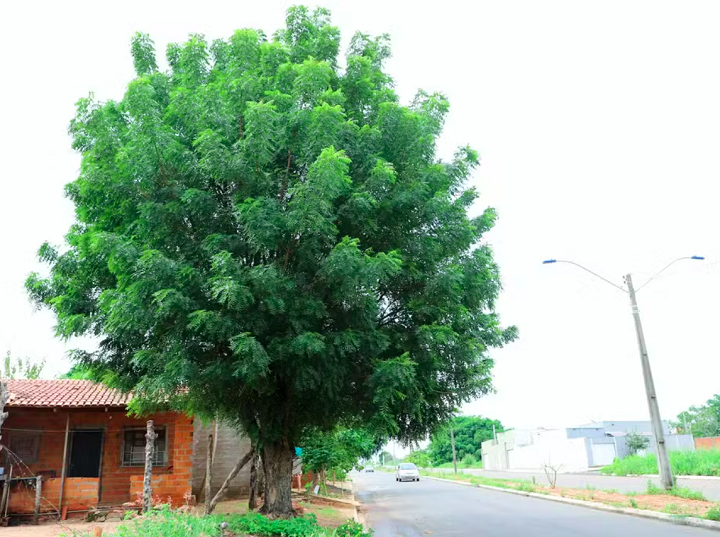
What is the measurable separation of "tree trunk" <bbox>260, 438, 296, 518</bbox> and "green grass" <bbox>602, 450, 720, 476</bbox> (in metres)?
25.6

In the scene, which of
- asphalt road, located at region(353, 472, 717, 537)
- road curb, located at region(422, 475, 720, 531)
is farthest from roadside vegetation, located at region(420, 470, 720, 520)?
asphalt road, located at region(353, 472, 717, 537)

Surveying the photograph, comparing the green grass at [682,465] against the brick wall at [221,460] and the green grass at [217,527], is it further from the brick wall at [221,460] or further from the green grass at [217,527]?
the green grass at [217,527]

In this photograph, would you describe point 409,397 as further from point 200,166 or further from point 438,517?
point 438,517

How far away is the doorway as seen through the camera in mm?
18297

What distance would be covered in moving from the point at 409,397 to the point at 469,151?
5.47 meters

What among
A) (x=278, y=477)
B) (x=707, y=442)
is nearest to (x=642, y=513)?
(x=278, y=477)

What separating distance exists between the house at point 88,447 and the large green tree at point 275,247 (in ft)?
19.0

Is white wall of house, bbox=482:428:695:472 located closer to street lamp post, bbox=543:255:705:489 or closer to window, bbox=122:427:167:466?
street lamp post, bbox=543:255:705:489

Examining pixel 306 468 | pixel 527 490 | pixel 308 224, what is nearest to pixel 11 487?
pixel 306 468

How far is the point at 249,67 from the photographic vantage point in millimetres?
11758

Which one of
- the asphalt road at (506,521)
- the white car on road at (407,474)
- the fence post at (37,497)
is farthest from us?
the white car on road at (407,474)

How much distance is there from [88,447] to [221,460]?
5.50 metres

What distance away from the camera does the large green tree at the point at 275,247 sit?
999cm

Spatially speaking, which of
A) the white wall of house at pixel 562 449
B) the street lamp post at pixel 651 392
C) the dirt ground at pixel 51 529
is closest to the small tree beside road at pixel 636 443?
the white wall of house at pixel 562 449
